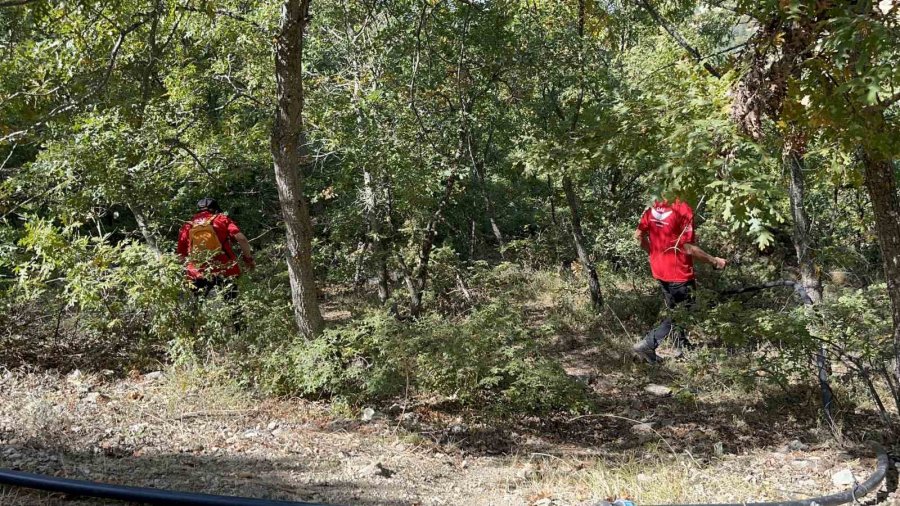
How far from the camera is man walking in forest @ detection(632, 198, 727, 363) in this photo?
6852mm

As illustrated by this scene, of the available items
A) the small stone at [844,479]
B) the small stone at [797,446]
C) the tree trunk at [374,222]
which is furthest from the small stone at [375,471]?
the tree trunk at [374,222]

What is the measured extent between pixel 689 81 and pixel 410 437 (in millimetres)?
3268

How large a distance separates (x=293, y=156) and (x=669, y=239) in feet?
12.2

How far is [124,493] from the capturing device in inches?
130

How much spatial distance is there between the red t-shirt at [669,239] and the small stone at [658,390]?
1.06 metres

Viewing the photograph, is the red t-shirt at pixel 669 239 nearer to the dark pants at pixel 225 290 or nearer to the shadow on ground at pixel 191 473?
the shadow on ground at pixel 191 473

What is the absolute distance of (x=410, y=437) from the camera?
17.5ft

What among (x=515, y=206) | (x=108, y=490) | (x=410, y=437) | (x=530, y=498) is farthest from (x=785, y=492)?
(x=515, y=206)

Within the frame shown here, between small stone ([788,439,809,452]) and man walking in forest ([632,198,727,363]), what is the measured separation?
1.65 metres

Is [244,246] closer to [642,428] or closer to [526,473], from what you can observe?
[526,473]

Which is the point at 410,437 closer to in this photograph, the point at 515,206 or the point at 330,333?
the point at 330,333

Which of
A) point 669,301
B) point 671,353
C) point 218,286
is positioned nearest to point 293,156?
point 218,286

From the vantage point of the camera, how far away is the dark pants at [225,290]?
6.33 metres

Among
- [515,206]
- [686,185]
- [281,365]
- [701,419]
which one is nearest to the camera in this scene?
[686,185]
